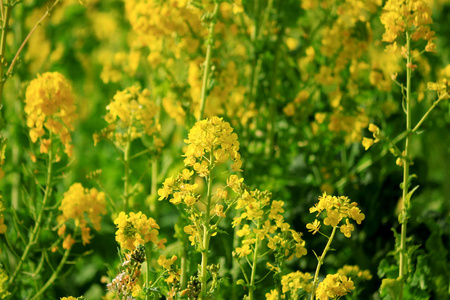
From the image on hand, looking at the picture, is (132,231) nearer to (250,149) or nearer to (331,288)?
(331,288)

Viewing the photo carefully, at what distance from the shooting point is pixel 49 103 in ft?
7.48

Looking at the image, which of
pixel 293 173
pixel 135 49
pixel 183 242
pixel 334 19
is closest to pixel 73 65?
pixel 135 49

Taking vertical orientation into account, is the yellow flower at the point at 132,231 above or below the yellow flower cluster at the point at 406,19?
below

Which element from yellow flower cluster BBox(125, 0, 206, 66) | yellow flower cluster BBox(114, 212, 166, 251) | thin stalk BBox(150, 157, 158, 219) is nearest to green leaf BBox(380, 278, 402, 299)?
yellow flower cluster BBox(114, 212, 166, 251)

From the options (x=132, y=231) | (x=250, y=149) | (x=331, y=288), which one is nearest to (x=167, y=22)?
(x=250, y=149)

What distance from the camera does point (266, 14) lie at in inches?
128

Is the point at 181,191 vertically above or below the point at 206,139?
Answer: below

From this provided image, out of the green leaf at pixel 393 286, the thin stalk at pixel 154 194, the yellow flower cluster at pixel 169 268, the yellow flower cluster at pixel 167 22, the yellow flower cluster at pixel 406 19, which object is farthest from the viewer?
the thin stalk at pixel 154 194

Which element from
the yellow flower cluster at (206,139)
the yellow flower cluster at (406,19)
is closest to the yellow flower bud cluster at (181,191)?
the yellow flower cluster at (206,139)

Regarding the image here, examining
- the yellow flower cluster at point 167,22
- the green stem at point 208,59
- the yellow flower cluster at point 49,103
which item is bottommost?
the yellow flower cluster at point 49,103

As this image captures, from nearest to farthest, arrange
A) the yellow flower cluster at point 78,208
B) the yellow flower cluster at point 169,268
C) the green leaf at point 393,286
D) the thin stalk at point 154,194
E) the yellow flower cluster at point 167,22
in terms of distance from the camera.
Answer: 1. the yellow flower cluster at point 169,268
2. the green leaf at point 393,286
3. the yellow flower cluster at point 78,208
4. the yellow flower cluster at point 167,22
5. the thin stalk at point 154,194

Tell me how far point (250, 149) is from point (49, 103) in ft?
4.79

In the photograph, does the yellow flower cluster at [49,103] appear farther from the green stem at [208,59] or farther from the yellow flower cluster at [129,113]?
the green stem at [208,59]

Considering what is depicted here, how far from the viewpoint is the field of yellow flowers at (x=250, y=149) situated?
2.29 m
